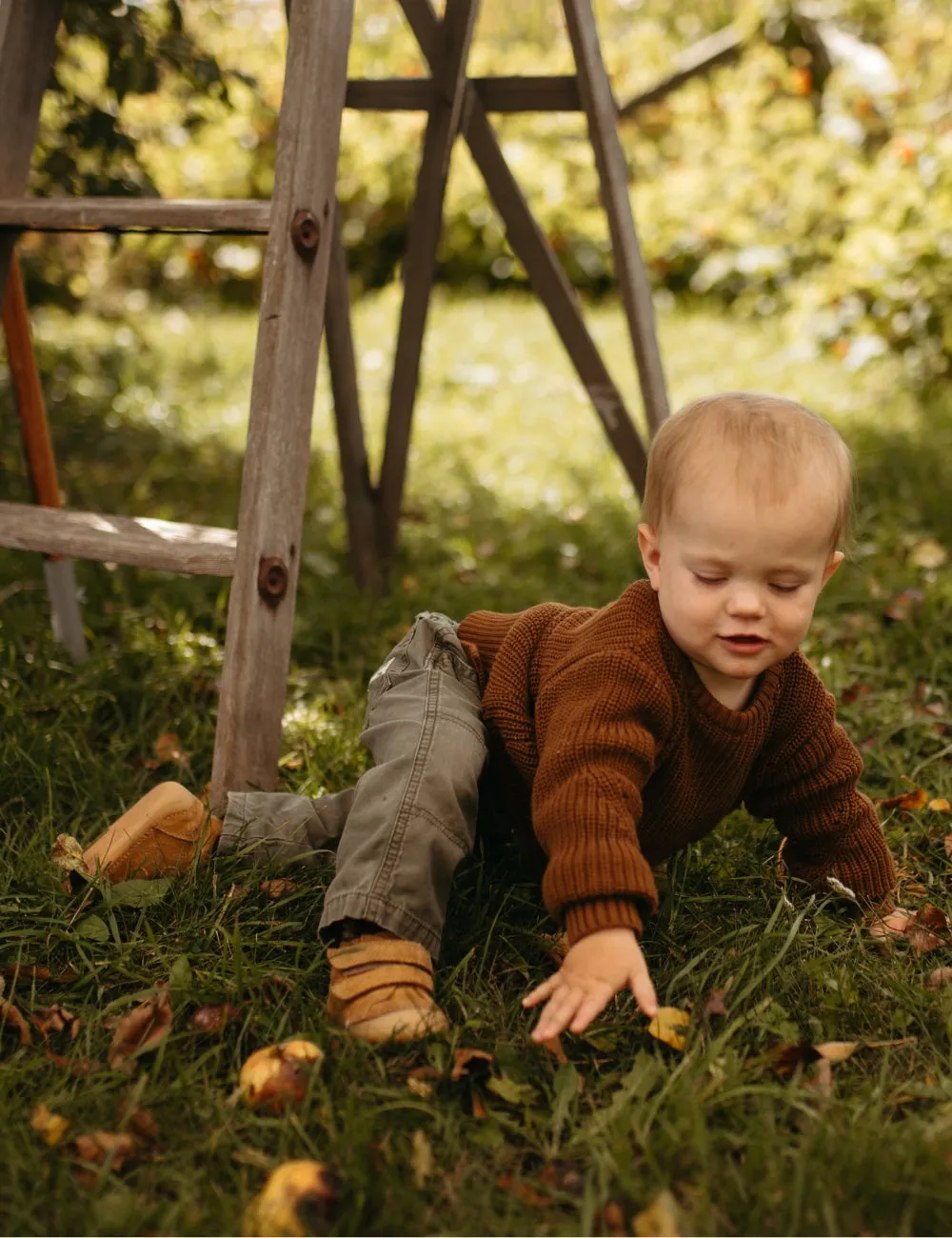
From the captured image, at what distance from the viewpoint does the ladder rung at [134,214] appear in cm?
202

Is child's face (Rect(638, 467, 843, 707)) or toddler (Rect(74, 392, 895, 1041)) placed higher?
child's face (Rect(638, 467, 843, 707))

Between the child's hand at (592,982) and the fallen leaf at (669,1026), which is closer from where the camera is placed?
the child's hand at (592,982)

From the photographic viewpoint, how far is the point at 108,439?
4363mm

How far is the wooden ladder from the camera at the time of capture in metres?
2.01

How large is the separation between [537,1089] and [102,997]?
2.12 feet

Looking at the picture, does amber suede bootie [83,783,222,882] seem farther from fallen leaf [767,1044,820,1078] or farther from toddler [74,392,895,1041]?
fallen leaf [767,1044,820,1078]

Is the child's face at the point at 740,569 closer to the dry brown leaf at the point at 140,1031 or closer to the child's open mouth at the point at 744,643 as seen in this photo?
the child's open mouth at the point at 744,643

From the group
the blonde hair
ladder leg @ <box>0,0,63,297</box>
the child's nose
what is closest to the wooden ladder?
ladder leg @ <box>0,0,63,297</box>

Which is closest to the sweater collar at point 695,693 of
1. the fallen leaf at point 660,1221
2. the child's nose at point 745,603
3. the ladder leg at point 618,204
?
the child's nose at point 745,603

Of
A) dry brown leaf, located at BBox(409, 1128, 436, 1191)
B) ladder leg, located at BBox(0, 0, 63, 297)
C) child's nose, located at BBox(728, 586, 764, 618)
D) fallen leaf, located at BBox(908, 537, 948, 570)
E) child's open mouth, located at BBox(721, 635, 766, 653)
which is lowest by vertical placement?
dry brown leaf, located at BBox(409, 1128, 436, 1191)

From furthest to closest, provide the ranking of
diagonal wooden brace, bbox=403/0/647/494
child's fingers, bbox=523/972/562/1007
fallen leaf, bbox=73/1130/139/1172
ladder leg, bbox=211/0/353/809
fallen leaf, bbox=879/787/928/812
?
diagonal wooden brace, bbox=403/0/647/494 < fallen leaf, bbox=879/787/928/812 < ladder leg, bbox=211/0/353/809 < child's fingers, bbox=523/972/562/1007 < fallen leaf, bbox=73/1130/139/1172

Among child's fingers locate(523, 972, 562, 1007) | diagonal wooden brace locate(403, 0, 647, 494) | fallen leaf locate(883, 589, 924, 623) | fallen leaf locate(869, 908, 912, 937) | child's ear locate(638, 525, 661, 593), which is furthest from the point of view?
fallen leaf locate(883, 589, 924, 623)

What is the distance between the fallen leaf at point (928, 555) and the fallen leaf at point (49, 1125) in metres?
2.68

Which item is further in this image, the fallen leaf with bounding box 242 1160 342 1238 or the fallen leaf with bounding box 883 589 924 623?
the fallen leaf with bounding box 883 589 924 623
